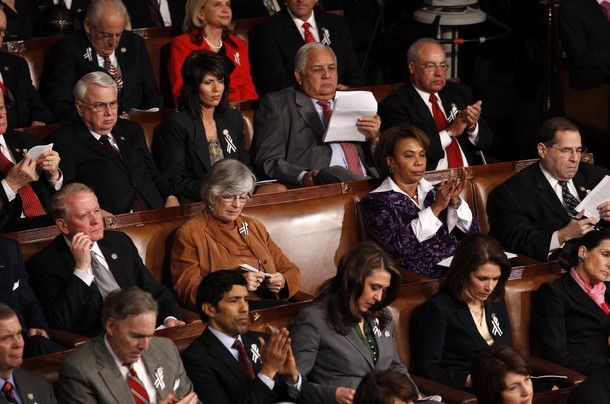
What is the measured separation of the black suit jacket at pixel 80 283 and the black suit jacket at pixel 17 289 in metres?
0.06

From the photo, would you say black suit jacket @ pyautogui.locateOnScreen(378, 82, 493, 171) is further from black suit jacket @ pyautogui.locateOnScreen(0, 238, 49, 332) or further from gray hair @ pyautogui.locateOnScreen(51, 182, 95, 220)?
black suit jacket @ pyautogui.locateOnScreen(0, 238, 49, 332)

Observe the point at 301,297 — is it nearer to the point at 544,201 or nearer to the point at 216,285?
the point at 216,285

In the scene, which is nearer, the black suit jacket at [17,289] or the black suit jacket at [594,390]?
the black suit jacket at [594,390]

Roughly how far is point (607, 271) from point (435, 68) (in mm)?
1242

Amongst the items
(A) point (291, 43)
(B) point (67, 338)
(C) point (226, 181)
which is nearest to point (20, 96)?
(A) point (291, 43)

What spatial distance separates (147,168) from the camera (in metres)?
4.57

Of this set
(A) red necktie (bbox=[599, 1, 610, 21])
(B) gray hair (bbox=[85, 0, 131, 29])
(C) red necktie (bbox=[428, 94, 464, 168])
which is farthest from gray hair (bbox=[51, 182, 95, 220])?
(A) red necktie (bbox=[599, 1, 610, 21])

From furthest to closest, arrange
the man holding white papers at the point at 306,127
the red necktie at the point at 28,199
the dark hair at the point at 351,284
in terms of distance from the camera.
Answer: the man holding white papers at the point at 306,127 < the red necktie at the point at 28,199 < the dark hair at the point at 351,284

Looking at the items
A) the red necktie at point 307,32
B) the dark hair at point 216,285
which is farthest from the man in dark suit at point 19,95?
the dark hair at point 216,285

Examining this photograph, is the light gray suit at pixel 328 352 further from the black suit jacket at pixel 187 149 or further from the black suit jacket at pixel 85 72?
the black suit jacket at pixel 85 72

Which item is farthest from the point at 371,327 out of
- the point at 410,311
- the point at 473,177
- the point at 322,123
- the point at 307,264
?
the point at 322,123

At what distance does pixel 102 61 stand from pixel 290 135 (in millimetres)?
884

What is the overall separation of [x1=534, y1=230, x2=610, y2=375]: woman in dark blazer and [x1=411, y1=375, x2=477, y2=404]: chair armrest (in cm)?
53

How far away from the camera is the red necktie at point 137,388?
10.7 feet
